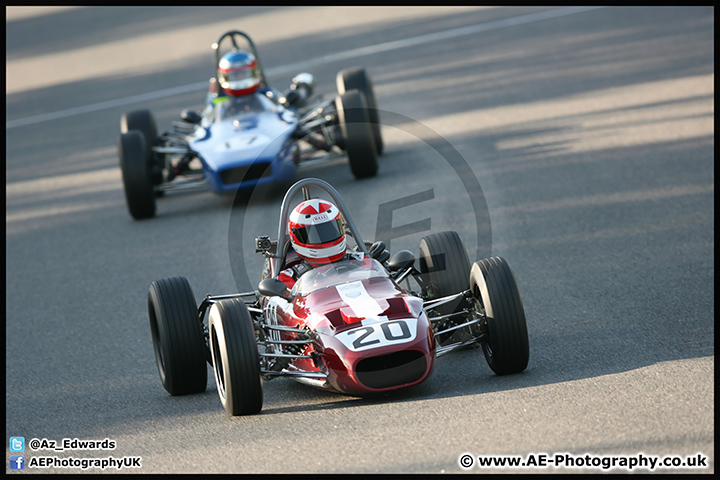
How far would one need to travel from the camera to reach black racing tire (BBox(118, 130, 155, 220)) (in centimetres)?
1163

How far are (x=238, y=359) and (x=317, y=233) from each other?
1319 millimetres

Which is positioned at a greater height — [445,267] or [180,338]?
[445,267]

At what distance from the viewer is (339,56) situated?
68.5ft

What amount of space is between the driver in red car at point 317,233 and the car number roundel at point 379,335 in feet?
3.45

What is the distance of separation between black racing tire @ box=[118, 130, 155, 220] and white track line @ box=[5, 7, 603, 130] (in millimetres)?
8484

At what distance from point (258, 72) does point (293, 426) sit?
811cm

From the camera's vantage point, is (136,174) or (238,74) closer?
(136,174)

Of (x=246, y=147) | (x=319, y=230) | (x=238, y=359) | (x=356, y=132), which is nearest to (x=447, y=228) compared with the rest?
(x=356, y=132)

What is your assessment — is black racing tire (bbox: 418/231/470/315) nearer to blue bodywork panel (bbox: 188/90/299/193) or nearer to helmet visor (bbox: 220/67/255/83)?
blue bodywork panel (bbox: 188/90/299/193)

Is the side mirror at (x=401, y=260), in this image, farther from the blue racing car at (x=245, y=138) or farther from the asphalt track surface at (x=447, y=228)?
the blue racing car at (x=245, y=138)

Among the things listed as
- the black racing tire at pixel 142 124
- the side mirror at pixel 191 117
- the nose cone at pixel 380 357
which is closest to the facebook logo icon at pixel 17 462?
the nose cone at pixel 380 357

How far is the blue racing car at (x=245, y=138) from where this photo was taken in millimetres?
11625

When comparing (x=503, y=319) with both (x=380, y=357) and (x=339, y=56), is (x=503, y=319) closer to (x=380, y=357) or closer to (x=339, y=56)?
(x=380, y=357)

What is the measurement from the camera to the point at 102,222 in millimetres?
12500
